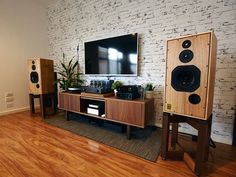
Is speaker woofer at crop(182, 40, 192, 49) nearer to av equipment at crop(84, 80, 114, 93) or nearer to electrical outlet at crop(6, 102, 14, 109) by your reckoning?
av equipment at crop(84, 80, 114, 93)

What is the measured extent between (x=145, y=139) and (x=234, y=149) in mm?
995

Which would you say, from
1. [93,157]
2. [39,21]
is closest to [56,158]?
[93,157]

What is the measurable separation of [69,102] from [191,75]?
6.56 ft

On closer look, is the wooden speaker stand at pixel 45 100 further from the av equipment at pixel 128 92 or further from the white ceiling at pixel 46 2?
the white ceiling at pixel 46 2

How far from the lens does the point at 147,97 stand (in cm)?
203

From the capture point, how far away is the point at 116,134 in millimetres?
2068

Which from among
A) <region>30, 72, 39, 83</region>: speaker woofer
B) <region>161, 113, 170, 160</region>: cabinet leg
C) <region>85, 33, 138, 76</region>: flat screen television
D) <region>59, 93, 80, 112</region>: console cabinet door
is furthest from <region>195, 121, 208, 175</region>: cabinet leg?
<region>30, 72, 39, 83</region>: speaker woofer

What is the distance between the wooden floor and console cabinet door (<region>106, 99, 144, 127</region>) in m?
0.41

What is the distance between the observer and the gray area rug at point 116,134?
1.66 m

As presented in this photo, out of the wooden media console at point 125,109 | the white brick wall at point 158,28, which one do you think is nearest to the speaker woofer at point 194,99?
the wooden media console at point 125,109

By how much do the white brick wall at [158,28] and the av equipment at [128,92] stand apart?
392mm

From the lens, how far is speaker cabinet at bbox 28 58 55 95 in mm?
2719

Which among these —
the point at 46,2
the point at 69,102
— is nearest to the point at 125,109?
the point at 69,102

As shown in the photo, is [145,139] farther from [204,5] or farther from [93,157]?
[204,5]
